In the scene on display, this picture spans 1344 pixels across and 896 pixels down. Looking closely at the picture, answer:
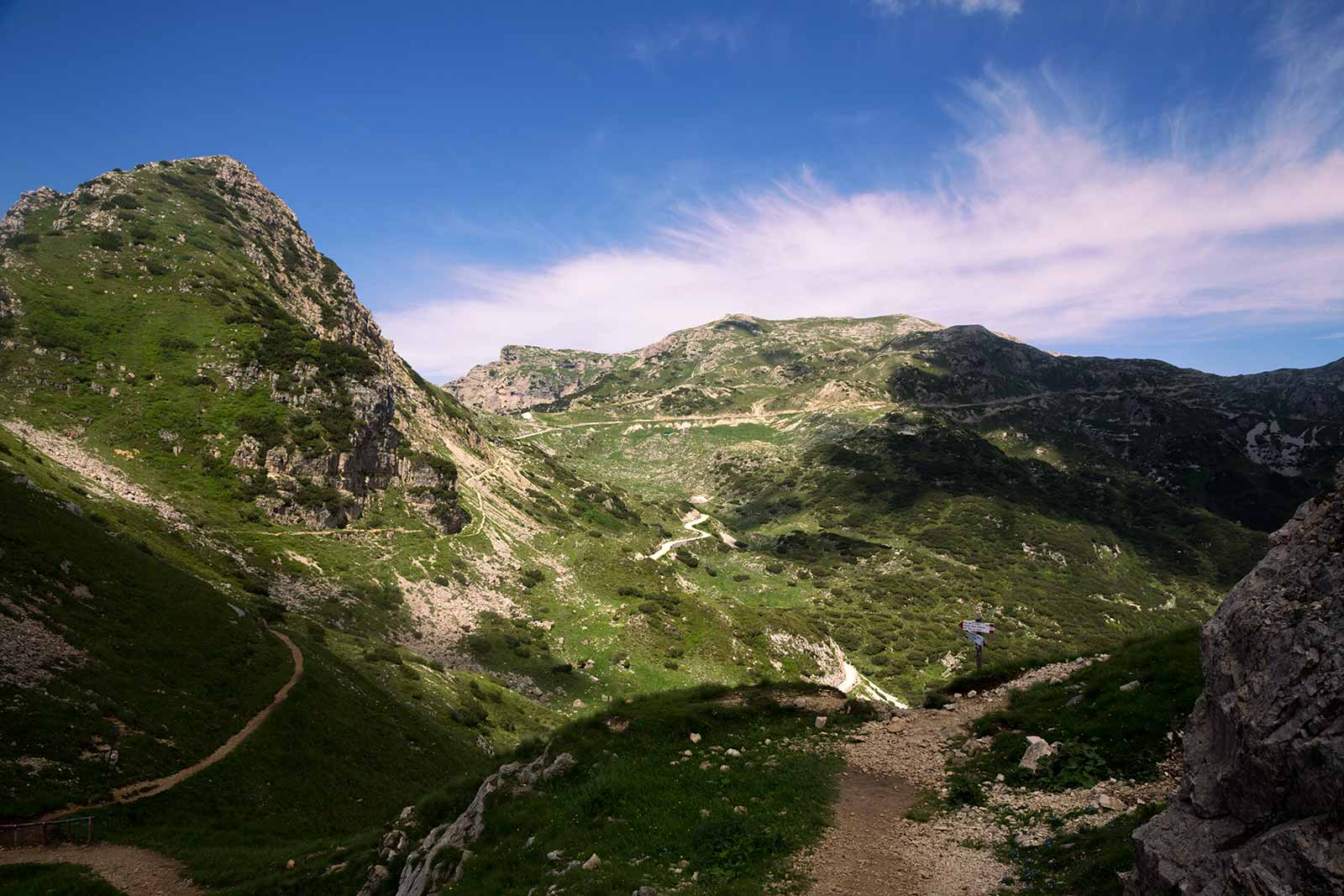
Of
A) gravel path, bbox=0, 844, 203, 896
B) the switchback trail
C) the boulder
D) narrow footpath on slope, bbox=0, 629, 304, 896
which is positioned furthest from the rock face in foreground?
the switchback trail

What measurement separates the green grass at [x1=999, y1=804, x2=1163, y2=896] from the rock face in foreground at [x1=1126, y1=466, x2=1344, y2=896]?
2.74m

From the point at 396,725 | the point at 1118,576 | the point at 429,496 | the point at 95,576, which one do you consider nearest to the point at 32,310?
the point at 429,496

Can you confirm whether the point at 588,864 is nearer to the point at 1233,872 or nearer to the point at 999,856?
the point at 999,856

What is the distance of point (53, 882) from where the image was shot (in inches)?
841

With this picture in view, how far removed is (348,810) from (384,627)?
4710 cm

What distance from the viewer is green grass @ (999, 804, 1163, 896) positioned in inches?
411

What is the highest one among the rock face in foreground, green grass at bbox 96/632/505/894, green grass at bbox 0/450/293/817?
the rock face in foreground

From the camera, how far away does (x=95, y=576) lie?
130ft

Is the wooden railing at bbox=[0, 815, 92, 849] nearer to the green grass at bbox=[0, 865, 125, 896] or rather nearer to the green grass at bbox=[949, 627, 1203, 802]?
the green grass at bbox=[0, 865, 125, 896]

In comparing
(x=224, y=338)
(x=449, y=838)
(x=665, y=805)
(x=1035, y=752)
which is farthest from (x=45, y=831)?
(x=224, y=338)

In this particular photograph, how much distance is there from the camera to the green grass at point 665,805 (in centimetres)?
1432

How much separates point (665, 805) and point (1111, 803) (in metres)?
11.6

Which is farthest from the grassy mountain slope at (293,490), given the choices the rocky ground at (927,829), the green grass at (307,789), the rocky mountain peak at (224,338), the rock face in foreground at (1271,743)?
the rock face in foreground at (1271,743)

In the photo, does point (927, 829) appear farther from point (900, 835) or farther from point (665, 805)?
point (665, 805)
